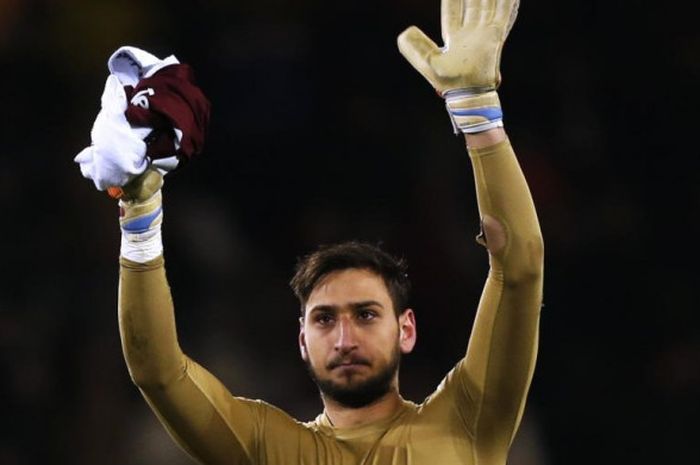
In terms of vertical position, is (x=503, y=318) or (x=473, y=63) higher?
(x=473, y=63)

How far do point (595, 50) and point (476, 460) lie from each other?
309cm

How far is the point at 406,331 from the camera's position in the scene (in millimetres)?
3439

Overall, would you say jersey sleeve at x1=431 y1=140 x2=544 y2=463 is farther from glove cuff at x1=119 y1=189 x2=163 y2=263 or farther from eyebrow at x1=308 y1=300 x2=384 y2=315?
glove cuff at x1=119 y1=189 x2=163 y2=263

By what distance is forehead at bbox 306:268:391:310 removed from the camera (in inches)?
131

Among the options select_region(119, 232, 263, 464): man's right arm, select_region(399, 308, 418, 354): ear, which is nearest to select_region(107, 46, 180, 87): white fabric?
select_region(119, 232, 263, 464): man's right arm

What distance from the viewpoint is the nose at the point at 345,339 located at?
3.24m

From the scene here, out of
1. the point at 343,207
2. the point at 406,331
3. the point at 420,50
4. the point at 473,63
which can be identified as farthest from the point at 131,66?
the point at 343,207

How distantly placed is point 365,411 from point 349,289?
289 millimetres

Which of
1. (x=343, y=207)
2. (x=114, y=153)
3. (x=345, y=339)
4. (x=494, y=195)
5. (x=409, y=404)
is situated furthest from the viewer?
(x=343, y=207)

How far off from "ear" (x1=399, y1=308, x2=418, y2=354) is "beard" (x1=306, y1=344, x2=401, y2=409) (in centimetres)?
7

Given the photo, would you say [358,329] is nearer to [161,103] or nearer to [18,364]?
[161,103]

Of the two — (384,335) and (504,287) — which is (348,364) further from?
(504,287)

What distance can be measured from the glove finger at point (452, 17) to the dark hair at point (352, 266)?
63 cm

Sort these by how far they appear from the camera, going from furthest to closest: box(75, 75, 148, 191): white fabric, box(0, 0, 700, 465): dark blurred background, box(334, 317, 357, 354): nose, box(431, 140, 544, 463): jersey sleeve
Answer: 1. box(0, 0, 700, 465): dark blurred background
2. box(334, 317, 357, 354): nose
3. box(431, 140, 544, 463): jersey sleeve
4. box(75, 75, 148, 191): white fabric
